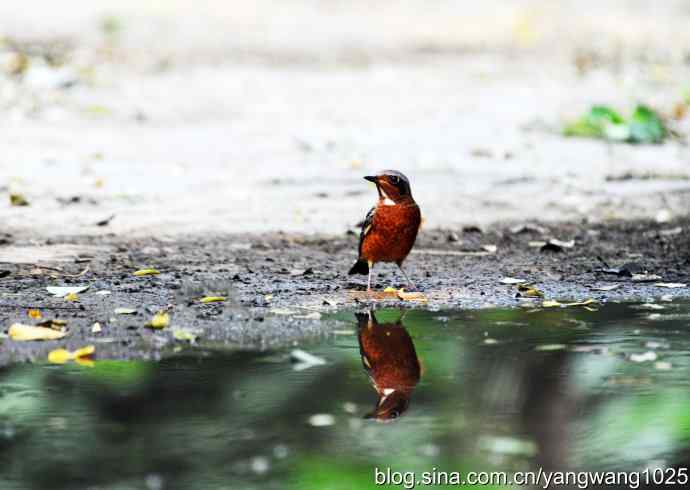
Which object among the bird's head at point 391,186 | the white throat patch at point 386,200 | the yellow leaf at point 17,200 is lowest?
the yellow leaf at point 17,200

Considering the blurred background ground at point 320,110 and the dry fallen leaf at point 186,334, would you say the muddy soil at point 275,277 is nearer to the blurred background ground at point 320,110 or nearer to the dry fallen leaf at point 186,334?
the dry fallen leaf at point 186,334

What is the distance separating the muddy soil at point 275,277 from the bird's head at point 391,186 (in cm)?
49

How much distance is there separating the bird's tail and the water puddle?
101cm

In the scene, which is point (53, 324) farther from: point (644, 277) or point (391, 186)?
point (644, 277)

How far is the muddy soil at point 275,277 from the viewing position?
5.34 metres

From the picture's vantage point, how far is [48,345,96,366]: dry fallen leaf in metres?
4.80

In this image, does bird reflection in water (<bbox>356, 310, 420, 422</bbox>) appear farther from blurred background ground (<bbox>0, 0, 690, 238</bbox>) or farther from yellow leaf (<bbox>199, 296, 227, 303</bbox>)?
blurred background ground (<bbox>0, 0, 690, 238</bbox>)

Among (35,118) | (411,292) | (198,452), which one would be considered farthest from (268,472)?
(35,118)

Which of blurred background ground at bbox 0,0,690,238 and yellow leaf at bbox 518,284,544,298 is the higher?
blurred background ground at bbox 0,0,690,238

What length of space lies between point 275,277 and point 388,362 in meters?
1.75

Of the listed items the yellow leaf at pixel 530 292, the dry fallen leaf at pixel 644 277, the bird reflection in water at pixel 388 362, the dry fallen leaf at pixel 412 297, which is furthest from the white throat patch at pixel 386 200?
the dry fallen leaf at pixel 644 277

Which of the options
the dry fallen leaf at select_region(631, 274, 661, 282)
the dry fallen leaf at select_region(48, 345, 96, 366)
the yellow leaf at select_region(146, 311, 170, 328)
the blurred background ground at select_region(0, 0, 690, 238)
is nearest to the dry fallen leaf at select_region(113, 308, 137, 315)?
the yellow leaf at select_region(146, 311, 170, 328)

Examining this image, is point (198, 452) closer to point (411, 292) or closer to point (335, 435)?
point (335, 435)

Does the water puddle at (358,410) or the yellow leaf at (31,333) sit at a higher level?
the yellow leaf at (31,333)
